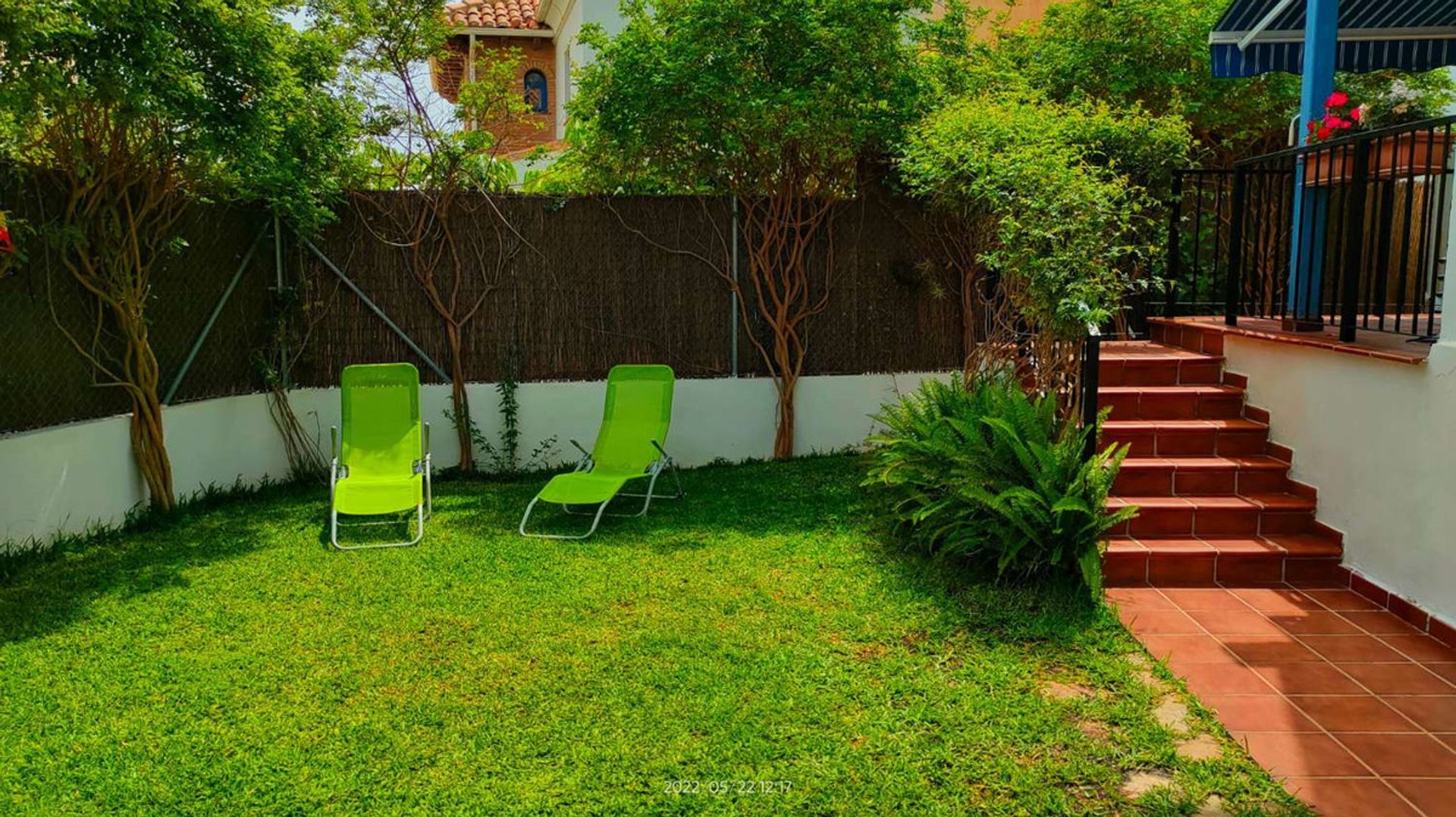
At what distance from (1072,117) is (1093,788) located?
5748 mm

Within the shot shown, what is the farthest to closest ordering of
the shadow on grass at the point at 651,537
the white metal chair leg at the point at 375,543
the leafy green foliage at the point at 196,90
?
the white metal chair leg at the point at 375,543 → the shadow on grass at the point at 651,537 → the leafy green foliage at the point at 196,90

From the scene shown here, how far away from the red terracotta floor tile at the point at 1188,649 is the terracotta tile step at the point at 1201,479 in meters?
1.46

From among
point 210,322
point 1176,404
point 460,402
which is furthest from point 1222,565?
point 210,322

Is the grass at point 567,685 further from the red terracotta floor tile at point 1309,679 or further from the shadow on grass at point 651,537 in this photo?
the red terracotta floor tile at point 1309,679

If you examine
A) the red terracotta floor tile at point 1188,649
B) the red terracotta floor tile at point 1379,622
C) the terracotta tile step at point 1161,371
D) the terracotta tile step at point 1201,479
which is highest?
the terracotta tile step at point 1161,371

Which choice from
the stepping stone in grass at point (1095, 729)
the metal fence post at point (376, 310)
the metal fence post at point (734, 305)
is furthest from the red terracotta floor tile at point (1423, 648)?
the metal fence post at point (376, 310)

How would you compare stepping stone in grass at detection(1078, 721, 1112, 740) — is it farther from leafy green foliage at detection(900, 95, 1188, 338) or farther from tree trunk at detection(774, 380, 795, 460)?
tree trunk at detection(774, 380, 795, 460)

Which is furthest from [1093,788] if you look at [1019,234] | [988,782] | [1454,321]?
[1019,234]

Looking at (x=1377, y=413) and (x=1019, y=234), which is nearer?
(x=1377, y=413)

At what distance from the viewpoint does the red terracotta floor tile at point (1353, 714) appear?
12.8ft

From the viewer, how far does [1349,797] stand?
3.39 meters

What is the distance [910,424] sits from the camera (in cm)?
707

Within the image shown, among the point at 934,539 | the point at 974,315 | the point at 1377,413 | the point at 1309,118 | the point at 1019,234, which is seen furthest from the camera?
the point at 974,315

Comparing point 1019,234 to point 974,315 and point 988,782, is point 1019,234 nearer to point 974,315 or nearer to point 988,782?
point 974,315
